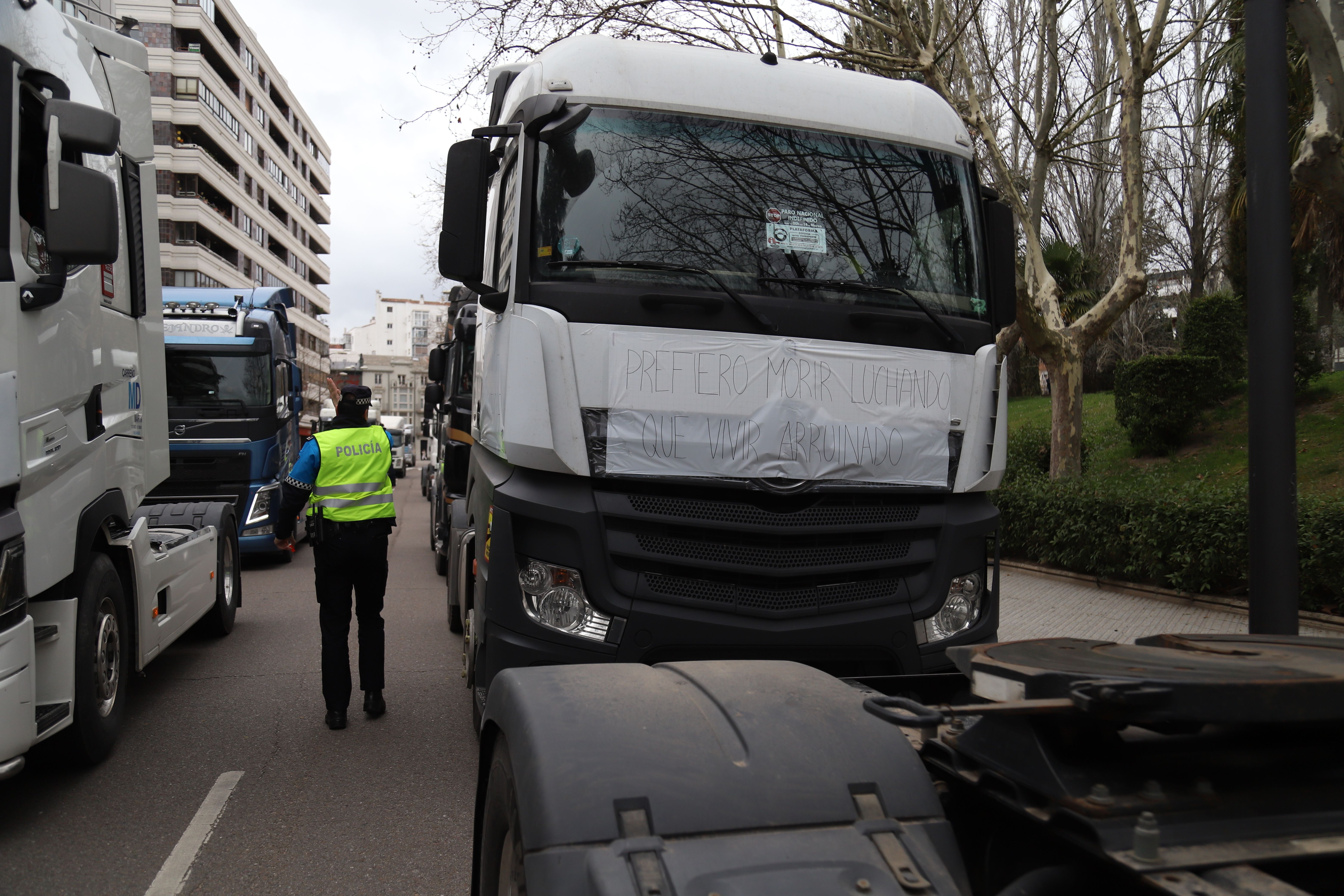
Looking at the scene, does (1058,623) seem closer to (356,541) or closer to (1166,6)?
(356,541)

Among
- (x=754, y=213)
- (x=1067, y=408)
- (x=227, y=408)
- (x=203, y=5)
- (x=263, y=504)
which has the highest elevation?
(x=203, y=5)

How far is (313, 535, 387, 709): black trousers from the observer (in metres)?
5.92

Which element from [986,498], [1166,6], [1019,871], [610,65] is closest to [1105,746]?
[1019,871]

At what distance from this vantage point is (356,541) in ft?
19.5

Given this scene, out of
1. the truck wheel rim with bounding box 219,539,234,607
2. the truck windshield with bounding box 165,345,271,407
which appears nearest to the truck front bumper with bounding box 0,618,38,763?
the truck wheel rim with bounding box 219,539,234,607

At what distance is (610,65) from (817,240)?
115 centimetres

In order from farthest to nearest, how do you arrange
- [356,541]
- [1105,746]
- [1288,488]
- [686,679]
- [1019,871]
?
[356,541] < [1288,488] < [686,679] < [1019,871] < [1105,746]

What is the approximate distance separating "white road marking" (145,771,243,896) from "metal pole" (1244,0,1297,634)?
4.45m

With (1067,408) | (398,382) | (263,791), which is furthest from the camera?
(398,382)

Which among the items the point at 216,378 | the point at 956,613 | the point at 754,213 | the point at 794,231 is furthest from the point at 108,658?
the point at 216,378

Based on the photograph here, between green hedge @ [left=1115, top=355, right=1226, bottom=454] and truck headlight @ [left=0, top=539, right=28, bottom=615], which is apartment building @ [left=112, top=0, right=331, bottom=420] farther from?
truck headlight @ [left=0, top=539, right=28, bottom=615]

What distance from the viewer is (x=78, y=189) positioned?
4273 millimetres

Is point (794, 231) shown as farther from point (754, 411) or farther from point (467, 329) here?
point (467, 329)

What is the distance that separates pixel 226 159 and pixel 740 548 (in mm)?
64661
